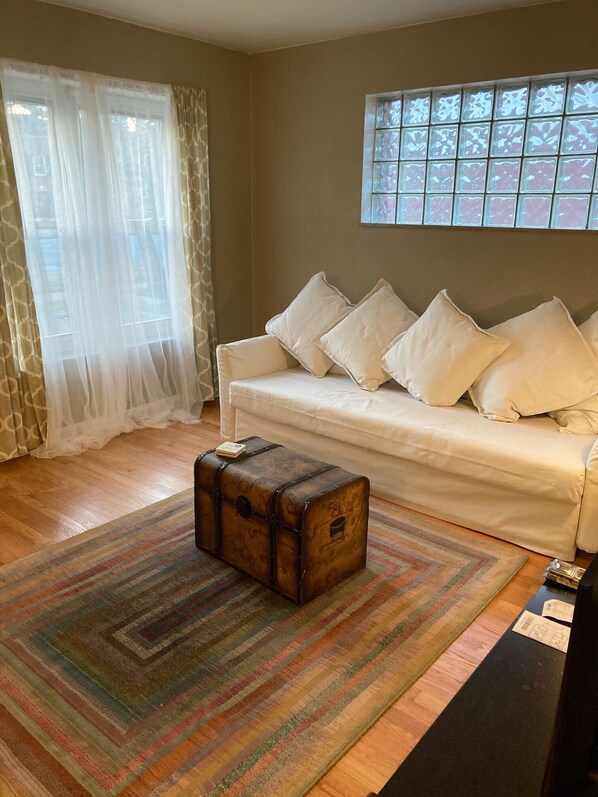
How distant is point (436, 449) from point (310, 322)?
142 cm

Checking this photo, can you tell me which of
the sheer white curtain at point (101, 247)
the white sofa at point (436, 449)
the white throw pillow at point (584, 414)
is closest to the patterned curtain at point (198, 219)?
the sheer white curtain at point (101, 247)

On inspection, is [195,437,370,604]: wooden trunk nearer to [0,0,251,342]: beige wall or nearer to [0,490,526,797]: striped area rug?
[0,490,526,797]: striped area rug

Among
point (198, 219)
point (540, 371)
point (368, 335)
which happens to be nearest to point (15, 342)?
point (198, 219)

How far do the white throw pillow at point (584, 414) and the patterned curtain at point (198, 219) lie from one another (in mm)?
2504

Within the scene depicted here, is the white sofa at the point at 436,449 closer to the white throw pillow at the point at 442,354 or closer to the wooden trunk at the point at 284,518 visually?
the white throw pillow at the point at 442,354

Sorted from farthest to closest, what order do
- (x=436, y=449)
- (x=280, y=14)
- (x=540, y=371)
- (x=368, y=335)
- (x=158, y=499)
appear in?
(x=368, y=335)
(x=280, y=14)
(x=158, y=499)
(x=540, y=371)
(x=436, y=449)

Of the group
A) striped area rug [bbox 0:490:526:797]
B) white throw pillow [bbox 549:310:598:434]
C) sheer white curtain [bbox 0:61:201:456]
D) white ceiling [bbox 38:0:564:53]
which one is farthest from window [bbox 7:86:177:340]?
white throw pillow [bbox 549:310:598:434]

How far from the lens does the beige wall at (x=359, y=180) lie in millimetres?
3205

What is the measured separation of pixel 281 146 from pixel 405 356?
1989 mm

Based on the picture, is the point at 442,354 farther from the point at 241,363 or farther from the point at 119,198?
the point at 119,198

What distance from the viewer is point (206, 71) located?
13.6 feet

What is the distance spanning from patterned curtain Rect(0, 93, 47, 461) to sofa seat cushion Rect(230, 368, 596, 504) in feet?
3.84

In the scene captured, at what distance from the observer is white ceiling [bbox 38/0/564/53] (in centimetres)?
321

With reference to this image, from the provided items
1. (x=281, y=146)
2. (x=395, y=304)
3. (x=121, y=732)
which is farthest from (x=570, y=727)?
(x=281, y=146)
